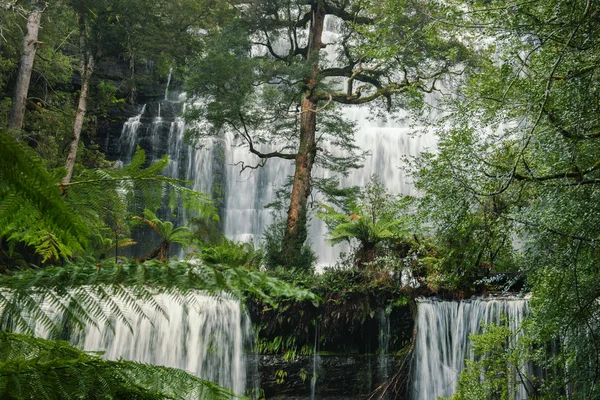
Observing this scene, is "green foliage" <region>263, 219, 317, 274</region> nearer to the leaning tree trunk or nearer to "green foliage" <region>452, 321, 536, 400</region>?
the leaning tree trunk

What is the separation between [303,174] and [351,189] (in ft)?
4.25

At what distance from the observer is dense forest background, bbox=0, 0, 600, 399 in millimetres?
1375

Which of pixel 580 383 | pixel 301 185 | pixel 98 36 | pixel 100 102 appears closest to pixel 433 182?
pixel 580 383

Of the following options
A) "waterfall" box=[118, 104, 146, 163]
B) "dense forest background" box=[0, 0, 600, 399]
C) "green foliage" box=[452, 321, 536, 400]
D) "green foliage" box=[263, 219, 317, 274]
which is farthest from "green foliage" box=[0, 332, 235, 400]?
"waterfall" box=[118, 104, 146, 163]

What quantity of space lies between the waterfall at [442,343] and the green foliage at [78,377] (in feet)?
28.7

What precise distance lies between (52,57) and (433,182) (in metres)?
13.7

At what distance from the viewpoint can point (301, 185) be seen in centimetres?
1316

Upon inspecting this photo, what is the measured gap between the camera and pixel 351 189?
1352cm

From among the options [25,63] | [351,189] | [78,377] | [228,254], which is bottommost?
[78,377]

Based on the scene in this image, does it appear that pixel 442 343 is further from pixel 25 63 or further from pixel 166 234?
pixel 25 63

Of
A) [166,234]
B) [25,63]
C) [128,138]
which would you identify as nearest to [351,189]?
[166,234]

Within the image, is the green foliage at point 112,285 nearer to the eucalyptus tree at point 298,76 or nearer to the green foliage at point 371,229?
the green foliage at point 371,229

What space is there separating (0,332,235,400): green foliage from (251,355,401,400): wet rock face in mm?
9134

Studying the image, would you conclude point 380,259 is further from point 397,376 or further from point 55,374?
point 55,374
